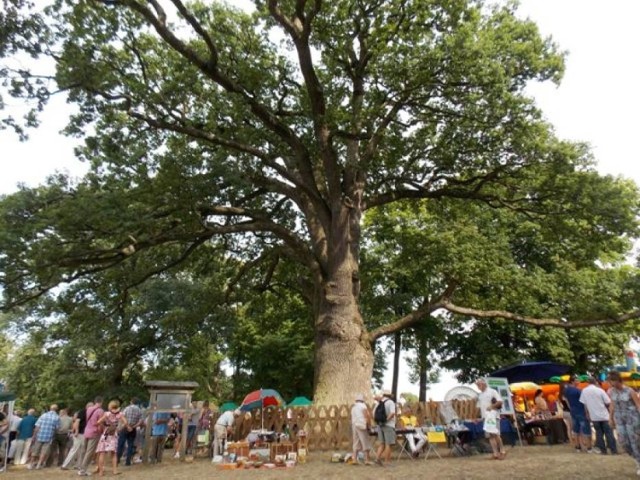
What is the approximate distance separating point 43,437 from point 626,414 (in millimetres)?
Answer: 13987

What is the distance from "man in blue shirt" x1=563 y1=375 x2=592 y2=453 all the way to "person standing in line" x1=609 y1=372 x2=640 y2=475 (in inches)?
113

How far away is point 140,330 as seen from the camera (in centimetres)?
2547

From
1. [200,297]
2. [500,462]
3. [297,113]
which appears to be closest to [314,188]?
[297,113]

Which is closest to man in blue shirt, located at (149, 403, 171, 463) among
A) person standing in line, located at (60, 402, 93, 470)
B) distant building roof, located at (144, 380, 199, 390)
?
distant building roof, located at (144, 380, 199, 390)

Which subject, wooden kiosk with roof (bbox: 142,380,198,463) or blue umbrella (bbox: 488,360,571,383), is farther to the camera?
blue umbrella (bbox: 488,360,571,383)

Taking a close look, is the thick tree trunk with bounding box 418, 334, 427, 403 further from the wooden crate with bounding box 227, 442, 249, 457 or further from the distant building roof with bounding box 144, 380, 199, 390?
the wooden crate with bounding box 227, 442, 249, 457

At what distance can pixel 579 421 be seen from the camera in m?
11.1

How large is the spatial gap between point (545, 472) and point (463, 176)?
1121 cm

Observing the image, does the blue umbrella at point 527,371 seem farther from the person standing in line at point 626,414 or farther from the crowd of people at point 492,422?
the person standing in line at point 626,414

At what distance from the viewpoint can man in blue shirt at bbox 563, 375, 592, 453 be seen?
1087 cm

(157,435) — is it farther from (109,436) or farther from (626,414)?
(626,414)

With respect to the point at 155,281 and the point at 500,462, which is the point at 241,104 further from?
the point at 155,281

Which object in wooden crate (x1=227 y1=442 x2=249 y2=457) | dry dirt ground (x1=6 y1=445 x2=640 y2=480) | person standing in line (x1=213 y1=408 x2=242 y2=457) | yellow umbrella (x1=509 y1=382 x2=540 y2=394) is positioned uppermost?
yellow umbrella (x1=509 y1=382 x2=540 y2=394)

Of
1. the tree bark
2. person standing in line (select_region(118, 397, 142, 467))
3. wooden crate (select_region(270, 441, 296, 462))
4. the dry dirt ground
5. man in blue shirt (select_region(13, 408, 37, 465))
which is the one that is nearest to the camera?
the dry dirt ground
